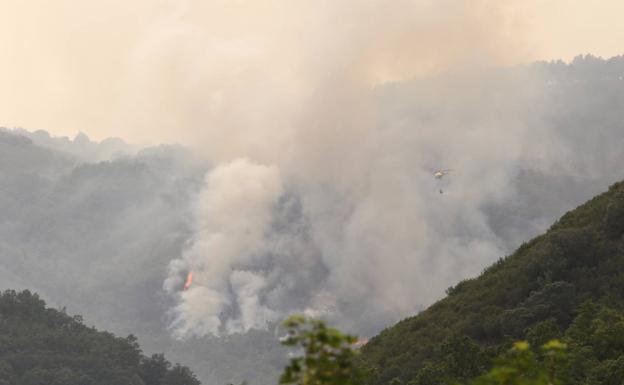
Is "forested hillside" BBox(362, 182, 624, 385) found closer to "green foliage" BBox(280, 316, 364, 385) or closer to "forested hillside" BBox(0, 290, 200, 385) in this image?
"green foliage" BBox(280, 316, 364, 385)

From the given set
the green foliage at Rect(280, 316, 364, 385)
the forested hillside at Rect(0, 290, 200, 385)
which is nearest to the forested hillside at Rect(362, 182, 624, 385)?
the green foliage at Rect(280, 316, 364, 385)

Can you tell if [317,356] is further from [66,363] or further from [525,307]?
[66,363]

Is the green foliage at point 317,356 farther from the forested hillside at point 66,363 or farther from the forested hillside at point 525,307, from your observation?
the forested hillside at point 66,363

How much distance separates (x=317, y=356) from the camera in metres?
22.2

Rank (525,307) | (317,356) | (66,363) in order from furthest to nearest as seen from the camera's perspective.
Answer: (66,363) → (525,307) → (317,356)

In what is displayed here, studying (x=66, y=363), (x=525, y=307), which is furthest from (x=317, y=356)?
(x=66, y=363)

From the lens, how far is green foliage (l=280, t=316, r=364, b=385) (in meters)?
21.6

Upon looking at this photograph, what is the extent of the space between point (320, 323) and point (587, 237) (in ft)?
242

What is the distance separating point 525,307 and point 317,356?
219 feet

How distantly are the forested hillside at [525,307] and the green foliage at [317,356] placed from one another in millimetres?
49169

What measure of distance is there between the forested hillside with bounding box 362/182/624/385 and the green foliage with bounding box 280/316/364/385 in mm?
49169

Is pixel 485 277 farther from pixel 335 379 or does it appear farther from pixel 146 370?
pixel 146 370

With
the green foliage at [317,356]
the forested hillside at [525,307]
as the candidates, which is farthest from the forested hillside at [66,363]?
the green foliage at [317,356]

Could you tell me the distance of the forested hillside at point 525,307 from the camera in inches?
2862
